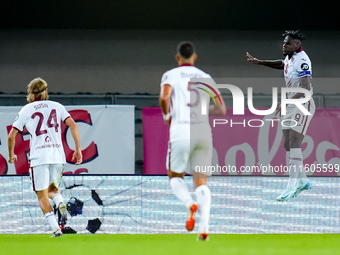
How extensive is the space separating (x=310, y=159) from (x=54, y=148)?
20.2 ft

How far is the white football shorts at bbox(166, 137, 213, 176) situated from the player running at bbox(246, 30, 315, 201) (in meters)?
2.79

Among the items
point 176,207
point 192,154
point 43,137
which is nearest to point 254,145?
point 176,207

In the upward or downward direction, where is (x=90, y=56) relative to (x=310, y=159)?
upward

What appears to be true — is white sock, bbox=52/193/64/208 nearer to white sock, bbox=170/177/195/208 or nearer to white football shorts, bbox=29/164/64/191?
white football shorts, bbox=29/164/64/191

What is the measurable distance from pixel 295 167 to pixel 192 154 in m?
3.29

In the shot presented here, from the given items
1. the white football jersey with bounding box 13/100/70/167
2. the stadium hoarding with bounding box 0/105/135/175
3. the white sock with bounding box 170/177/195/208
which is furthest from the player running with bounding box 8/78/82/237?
the stadium hoarding with bounding box 0/105/135/175

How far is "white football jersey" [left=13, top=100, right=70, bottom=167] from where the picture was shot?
30.5ft

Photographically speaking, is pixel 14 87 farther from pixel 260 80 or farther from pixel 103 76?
pixel 260 80

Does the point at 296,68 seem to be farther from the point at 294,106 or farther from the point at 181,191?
the point at 181,191

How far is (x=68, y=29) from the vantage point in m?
17.0

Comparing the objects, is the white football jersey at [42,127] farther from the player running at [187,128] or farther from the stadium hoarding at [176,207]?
the player running at [187,128]

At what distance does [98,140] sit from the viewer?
13.9m

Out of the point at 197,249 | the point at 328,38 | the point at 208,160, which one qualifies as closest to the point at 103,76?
the point at 328,38

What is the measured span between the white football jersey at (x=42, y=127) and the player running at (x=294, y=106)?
112 inches
